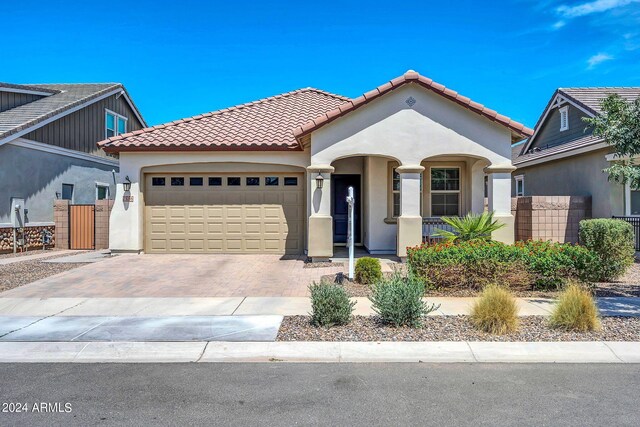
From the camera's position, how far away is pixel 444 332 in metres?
6.73

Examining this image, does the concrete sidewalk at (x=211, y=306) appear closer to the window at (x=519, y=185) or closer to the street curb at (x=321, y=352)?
the street curb at (x=321, y=352)

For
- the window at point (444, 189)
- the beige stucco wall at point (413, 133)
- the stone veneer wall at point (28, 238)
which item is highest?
the beige stucco wall at point (413, 133)

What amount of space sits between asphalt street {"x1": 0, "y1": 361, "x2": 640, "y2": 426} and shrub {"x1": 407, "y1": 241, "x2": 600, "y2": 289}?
150 inches

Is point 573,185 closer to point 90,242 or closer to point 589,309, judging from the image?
point 589,309

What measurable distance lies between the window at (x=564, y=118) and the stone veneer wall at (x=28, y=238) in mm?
23068

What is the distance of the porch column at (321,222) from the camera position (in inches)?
516

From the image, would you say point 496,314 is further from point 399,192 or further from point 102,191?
point 102,191

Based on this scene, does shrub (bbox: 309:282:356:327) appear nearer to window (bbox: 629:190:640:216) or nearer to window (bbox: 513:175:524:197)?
window (bbox: 629:190:640:216)

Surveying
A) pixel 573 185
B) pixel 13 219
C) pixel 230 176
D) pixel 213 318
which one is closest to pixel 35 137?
pixel 13 219

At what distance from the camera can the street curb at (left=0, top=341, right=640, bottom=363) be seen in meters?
5.84

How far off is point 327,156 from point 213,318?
6.87 meters

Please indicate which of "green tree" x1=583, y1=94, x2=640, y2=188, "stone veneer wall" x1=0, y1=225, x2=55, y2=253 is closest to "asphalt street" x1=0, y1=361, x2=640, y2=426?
"green tree" x1=583, y1=94, x2=640, y2=188

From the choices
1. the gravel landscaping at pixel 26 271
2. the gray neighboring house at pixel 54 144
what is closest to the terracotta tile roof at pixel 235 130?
the gravel landscaping at pixel 26 271

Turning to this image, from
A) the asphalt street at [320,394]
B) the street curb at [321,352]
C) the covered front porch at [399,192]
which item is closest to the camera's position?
the asphalt street at [320,394]
